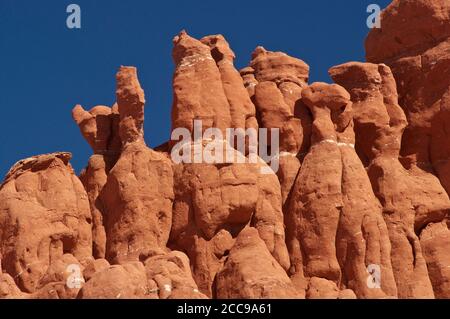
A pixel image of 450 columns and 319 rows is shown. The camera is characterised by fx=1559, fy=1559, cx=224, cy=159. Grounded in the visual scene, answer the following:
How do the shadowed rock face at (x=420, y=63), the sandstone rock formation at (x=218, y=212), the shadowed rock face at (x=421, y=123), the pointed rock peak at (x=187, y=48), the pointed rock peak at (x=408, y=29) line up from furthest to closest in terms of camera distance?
the pointed rock peak at (x=408, y=29) < the shadowed rock face at (x=420, y=63) < the pointed rock peak at (x=187, y=48) < the shadowed rock face at (x=421, y=123) < the sandstone rock formation at (x=218, y=212)

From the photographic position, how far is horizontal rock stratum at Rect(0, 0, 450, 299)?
46.5 m

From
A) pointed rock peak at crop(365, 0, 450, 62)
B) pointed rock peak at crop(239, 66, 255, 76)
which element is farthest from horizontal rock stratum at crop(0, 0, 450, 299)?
pointed rock peak at crop(365, 0, 450, 62)

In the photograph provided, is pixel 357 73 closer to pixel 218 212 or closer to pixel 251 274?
pixel 218 212

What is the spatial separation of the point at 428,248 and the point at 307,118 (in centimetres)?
606

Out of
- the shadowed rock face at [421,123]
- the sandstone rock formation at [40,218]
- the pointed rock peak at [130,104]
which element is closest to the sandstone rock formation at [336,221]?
the shadowed rock face at [421,123]

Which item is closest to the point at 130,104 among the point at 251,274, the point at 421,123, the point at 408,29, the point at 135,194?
the point at 135,194

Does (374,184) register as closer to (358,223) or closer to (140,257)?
(358,223)

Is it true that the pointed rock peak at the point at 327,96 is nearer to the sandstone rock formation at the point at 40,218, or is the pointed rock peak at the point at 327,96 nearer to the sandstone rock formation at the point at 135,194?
the sandstone rock formation at the point at 135,194

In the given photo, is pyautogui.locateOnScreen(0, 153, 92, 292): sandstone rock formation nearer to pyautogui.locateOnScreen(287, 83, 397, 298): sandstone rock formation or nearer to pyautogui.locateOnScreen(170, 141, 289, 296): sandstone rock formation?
pyautogui.locateOnScreen(170, 141, 289, 296): sandstone rock formation

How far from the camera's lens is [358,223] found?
48.3 metres

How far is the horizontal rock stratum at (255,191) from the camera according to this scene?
46.5 m
